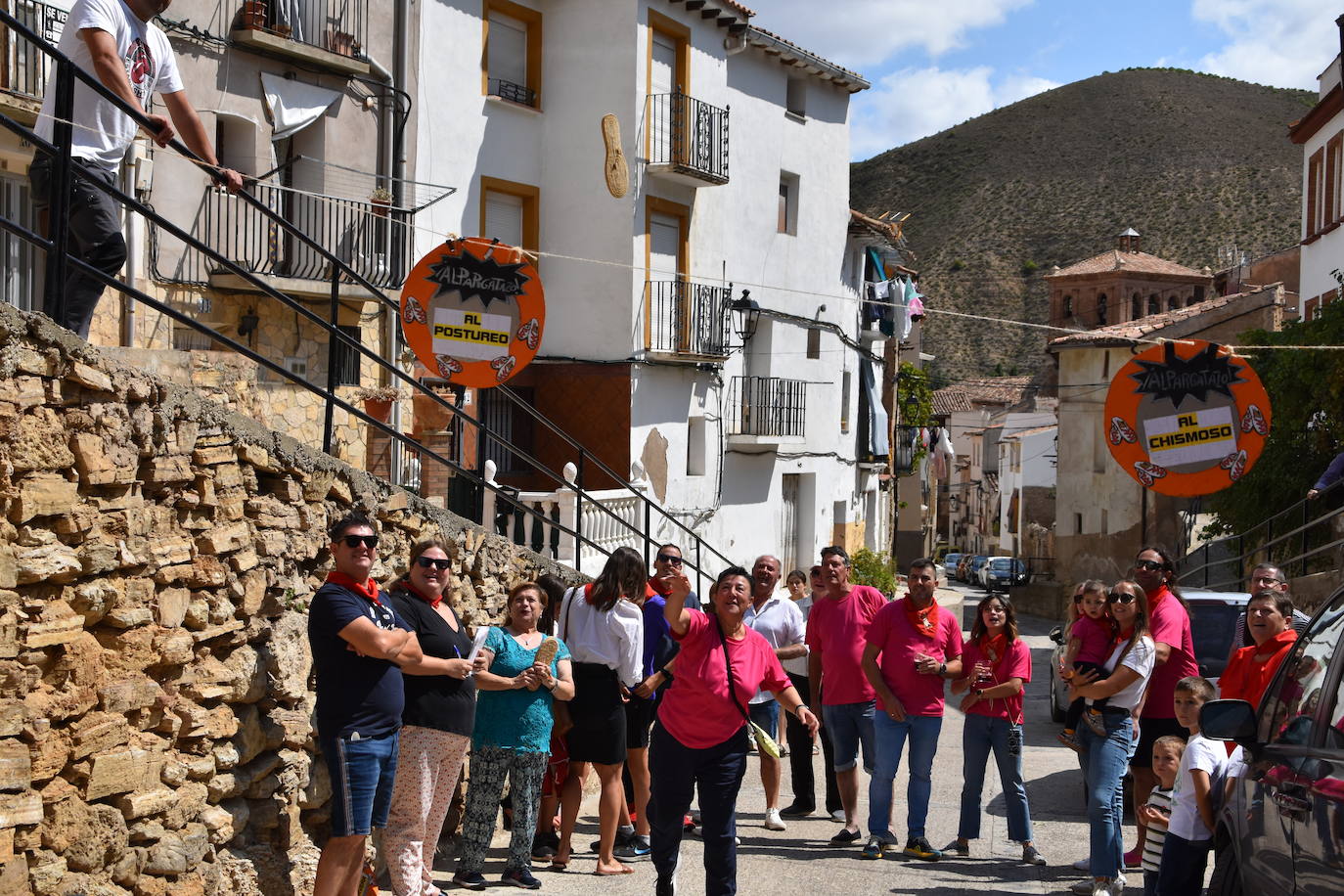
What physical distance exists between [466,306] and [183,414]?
466cm

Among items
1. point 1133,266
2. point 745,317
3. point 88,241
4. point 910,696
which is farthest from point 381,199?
point 1133,266

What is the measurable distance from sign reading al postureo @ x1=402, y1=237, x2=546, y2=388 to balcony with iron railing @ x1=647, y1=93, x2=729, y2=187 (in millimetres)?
12327

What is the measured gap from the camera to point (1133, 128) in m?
113

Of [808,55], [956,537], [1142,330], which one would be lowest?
[956,537]

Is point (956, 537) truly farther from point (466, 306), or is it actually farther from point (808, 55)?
point (466, 306)

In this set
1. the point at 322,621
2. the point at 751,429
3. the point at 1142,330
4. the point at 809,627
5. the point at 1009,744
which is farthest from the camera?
the point at 1142,330

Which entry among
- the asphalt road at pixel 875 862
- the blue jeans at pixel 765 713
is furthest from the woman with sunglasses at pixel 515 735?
the blue jeans at pixel 765 713

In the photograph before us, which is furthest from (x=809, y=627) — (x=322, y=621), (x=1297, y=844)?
(x=1297, y=844)

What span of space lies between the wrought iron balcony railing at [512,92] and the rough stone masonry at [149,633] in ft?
51.8

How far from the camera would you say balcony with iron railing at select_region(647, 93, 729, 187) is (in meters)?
23.0

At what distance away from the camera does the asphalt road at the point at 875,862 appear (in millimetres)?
7859

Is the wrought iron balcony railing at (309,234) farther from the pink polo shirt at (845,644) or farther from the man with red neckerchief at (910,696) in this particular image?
the man with red neckerchief at (910,696)

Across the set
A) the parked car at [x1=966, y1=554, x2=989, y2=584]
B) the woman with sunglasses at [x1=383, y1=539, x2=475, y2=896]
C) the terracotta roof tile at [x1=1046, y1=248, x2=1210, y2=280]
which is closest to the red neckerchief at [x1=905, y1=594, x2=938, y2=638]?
the woman with sunglasses at [x1=383, y1=539, x2=475, y2=896]

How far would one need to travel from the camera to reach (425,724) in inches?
268
